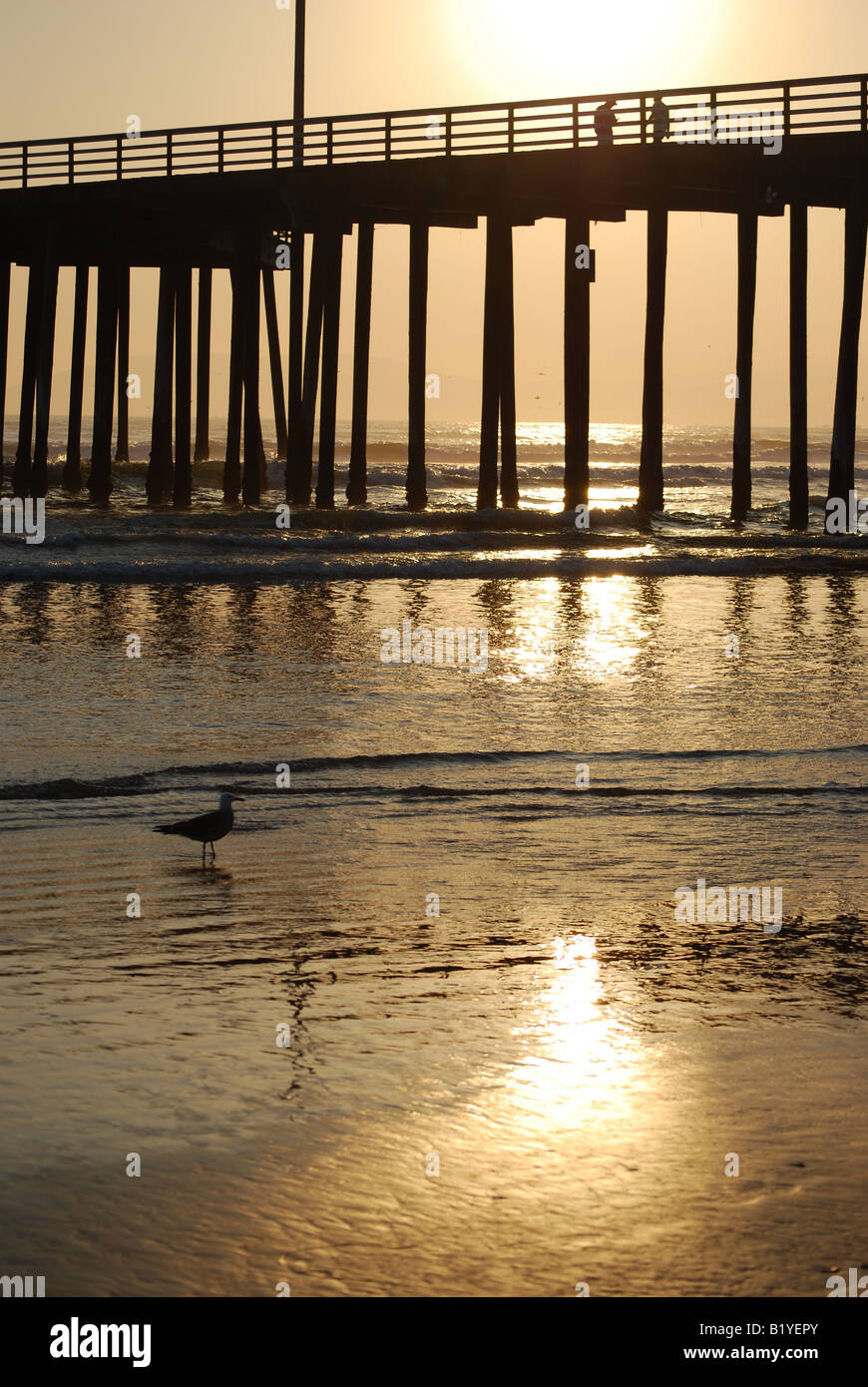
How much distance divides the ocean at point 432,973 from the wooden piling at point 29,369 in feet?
62.5

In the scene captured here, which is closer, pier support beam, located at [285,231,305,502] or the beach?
the beach

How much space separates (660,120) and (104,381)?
37.8 ft

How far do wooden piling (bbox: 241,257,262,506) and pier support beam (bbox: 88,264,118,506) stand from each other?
8.06ft

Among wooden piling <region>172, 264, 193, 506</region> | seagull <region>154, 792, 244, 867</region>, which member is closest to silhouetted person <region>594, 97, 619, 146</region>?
wooden piling <region>172, 264, 193, 506</region>

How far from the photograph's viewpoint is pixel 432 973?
5.59 m

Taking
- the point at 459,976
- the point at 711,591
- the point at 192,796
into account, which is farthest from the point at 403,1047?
the point at 711,591

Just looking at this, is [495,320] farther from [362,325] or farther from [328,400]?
[328,400]

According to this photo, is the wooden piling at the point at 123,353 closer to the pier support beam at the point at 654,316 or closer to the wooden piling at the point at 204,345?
the wooden piling at the point at 204,345

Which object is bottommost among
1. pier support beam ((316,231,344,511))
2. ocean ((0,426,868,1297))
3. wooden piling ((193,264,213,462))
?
ocean ((0,426,868,1297))

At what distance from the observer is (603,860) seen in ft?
23.5

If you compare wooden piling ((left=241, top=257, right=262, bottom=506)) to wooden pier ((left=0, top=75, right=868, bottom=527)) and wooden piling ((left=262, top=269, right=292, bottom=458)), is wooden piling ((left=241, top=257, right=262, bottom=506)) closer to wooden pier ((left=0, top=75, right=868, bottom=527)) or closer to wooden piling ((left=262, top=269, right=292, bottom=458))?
wooden pier ((left=0, top=75, right=868, bottom=527))

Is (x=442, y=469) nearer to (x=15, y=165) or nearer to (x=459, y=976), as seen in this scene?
(x=15, y=165)

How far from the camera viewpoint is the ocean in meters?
3.80

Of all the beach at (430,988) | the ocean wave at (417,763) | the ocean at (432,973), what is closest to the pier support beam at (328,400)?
the ocean at (432,973)
